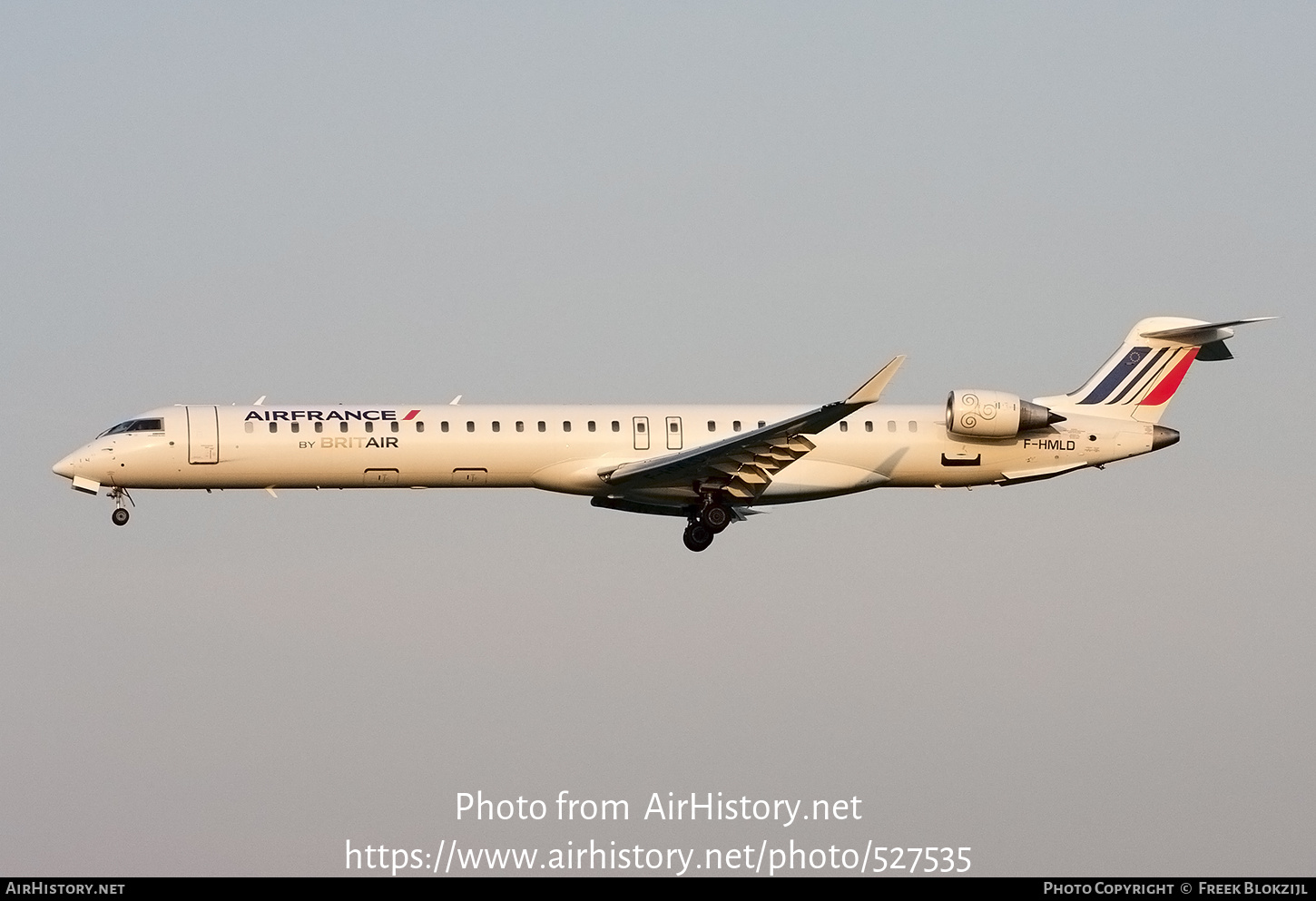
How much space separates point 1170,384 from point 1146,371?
1.97 feet

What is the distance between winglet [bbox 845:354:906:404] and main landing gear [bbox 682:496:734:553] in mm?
5036

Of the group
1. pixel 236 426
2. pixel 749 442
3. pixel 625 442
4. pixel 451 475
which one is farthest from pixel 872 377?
pixel 236 426

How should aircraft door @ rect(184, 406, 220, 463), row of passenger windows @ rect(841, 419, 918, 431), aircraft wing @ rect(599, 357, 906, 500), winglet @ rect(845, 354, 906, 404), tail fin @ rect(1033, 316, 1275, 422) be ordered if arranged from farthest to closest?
tail fin @ rect(1033, 316, 1275, 422) < row of passenger windows @ rect(841, 419, 918, 431) < aircraft door @ rect(184, 406, 220, 463) < aircraft wing @ rect(599, 357, 906, 500) < winglet @ rect(845, 354, 906, 404)

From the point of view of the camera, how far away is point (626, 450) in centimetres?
4503

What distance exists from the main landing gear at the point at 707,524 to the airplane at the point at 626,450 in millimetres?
27

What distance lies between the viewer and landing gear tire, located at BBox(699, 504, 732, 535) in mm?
45188

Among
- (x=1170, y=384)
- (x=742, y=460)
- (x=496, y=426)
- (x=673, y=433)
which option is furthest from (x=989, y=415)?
(x=496, y=426)

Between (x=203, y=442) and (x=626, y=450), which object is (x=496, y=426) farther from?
(x=203, y=442)

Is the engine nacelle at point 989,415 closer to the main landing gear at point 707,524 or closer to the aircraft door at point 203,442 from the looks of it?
the main landing gear at point 707,524

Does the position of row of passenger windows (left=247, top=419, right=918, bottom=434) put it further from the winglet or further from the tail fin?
the tail fin

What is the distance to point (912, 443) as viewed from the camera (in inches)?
1811

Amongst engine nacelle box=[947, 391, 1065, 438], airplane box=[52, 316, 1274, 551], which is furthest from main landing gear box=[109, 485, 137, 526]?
engine nacelle box=[947, 391, 1065, 438]

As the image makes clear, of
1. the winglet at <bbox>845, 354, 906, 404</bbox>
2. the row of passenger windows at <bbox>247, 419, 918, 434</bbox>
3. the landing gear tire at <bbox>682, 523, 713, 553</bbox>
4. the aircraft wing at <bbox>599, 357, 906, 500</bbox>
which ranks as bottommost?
the landing gear tire at <bbox>682, 523, 713, 553</bbox>

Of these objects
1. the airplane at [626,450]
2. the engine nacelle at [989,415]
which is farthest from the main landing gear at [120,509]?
the engine nacelle at [989,415]
